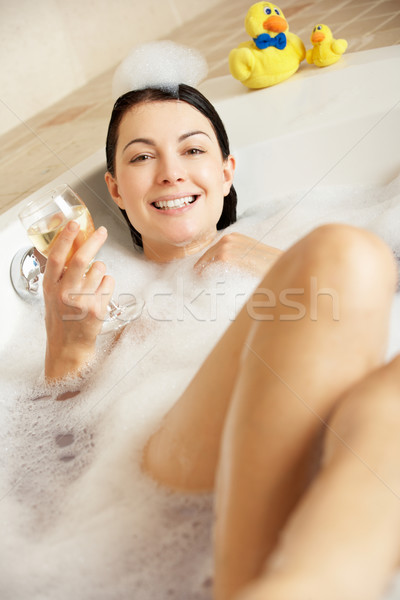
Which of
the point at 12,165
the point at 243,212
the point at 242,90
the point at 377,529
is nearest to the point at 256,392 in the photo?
the point at 377,529

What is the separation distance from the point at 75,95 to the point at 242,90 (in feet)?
5.70

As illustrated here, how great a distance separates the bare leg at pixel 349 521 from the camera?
0.50 meters

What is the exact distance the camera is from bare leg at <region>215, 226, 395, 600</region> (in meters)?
0.62

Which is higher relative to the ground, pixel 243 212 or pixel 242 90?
pixel 242 90

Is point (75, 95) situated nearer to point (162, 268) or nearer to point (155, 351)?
point (162, 268)

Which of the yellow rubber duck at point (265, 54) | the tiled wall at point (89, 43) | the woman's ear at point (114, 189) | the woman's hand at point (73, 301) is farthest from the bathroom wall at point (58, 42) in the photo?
the woman's hand at point (73, 301)

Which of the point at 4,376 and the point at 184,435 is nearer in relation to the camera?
the point at 184,435

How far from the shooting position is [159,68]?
151 cm

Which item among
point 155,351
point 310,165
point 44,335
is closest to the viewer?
point 155,351

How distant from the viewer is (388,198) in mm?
1572

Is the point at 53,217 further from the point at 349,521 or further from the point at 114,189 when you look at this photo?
the point at 349,521

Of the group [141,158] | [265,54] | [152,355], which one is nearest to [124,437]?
[152,355]

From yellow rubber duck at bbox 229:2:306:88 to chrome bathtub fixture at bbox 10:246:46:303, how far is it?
873 millimetres

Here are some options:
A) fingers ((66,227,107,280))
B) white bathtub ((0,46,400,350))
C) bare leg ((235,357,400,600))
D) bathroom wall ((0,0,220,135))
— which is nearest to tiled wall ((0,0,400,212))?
bathroom wall ((0,0,220,135))
